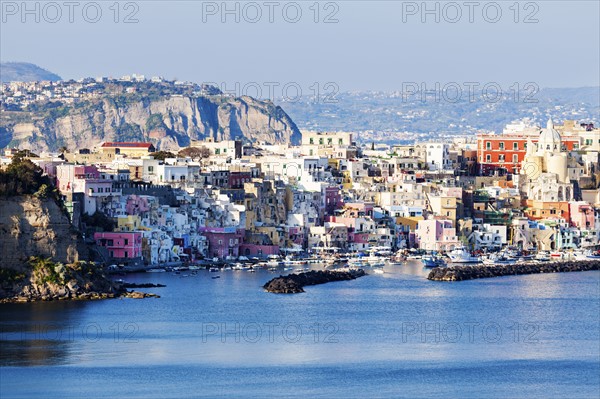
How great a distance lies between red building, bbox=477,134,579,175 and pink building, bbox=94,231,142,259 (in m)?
23.3

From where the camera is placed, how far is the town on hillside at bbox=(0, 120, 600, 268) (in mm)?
48969

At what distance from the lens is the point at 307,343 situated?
3484cm

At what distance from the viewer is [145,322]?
36750 mm

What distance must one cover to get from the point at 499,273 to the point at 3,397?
2313 cm

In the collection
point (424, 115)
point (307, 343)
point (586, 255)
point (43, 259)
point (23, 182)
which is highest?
point (424, 115)

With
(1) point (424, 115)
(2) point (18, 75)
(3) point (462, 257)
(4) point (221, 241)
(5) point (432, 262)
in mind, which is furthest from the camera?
(2) point (18, 75)

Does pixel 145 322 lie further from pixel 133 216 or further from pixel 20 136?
pixel 20 136

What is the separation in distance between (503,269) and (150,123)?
62578 mm

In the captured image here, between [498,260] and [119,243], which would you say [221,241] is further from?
[498,260]

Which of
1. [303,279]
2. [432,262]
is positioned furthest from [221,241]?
[303,279]

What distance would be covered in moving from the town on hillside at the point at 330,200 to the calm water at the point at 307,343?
391 centimetres

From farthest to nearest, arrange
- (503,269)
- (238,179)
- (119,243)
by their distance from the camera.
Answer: (238,179) → (503,269) → (119,243)

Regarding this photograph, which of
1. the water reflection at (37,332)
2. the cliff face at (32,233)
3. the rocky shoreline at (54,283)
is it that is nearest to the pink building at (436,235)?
the rocky shoreline at (54,283)

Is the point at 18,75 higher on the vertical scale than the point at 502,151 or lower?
higher
